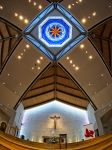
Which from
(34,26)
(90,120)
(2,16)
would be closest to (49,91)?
(90,120)

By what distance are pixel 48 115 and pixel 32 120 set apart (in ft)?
3.75

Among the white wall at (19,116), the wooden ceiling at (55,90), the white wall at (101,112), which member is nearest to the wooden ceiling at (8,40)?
the wooden ceiling at (55,90)

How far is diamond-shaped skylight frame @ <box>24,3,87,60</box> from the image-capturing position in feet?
46.1

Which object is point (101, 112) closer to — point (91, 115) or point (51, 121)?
point (91, 115)

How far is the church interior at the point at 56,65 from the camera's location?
43.0ft

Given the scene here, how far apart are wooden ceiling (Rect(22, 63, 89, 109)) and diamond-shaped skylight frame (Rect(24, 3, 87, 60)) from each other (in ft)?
4.15

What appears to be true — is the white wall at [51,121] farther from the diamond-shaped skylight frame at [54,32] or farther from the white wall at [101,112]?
the diamond-shaped skylight frame at [54,32]

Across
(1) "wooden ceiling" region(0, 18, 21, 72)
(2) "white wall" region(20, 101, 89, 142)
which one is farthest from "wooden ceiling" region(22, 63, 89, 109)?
(1) "wooden ceiling" region(0, 18, 21, 72)

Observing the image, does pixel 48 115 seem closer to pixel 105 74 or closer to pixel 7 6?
pixel 105 74

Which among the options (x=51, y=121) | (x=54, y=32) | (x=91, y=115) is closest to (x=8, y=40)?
(x=54, y=32)

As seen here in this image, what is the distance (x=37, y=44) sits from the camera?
584 inches

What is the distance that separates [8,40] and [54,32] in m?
3.39

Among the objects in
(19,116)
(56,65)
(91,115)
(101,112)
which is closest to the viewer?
(101,112)

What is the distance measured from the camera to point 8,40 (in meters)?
14.0
